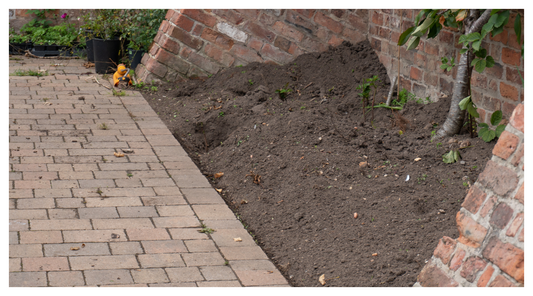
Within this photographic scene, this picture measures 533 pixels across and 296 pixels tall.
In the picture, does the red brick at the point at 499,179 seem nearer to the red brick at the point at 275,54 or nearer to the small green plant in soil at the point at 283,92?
the small green plant in soil at the point at 283,92

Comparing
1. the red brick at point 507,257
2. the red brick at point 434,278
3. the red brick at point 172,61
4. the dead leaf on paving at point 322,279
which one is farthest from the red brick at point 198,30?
the red brick at point 507,257

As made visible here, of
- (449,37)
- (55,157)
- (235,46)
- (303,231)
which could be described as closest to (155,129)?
(55,157)

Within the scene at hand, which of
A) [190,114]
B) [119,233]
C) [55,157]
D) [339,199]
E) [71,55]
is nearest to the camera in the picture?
[119,233]

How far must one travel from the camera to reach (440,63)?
4.45 m

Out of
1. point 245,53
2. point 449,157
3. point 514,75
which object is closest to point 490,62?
point 514,75

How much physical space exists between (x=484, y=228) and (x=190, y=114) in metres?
3.88

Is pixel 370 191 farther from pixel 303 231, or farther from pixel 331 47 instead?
pixel 331 47

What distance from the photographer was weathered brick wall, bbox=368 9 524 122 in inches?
140

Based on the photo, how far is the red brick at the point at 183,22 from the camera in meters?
6.17

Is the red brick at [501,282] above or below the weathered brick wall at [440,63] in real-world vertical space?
below

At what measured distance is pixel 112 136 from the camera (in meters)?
4.82

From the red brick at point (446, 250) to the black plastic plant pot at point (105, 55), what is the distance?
19.6 feet

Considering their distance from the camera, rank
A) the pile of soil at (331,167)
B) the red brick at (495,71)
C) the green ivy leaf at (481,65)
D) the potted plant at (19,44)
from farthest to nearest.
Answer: the potted plant at (19,44)
the red brick at (495,71)
the green ivy leaf at (481,65)
the pile of soil at (331,167)
